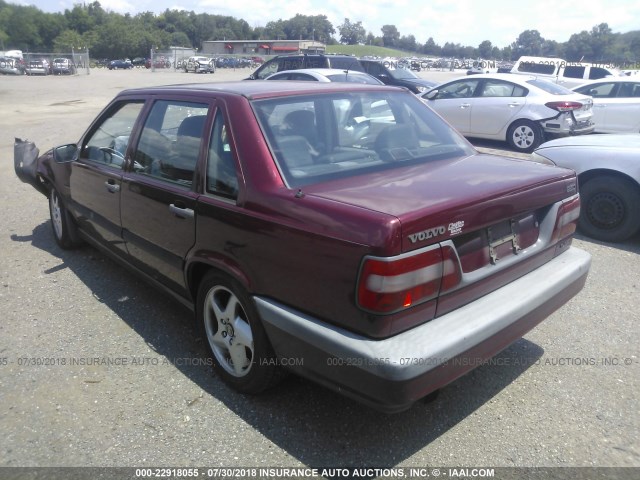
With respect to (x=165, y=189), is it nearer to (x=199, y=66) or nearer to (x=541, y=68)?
(x=541, y=68)

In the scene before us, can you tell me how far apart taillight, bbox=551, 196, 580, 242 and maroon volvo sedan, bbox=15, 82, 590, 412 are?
1 cm

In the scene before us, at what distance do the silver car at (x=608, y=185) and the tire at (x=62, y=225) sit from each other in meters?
4.47

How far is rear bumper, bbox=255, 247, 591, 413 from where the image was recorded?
2.28 metres

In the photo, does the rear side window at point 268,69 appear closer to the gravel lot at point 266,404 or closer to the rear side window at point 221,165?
the gravel lot at point 266,404

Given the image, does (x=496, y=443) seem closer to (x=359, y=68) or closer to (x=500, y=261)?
(x=500, y=261)

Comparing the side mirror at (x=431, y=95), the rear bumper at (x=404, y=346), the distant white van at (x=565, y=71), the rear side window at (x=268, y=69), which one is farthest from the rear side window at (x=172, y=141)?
the distant white van at (x=565, y=71)

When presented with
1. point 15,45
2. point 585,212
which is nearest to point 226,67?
point 15,45

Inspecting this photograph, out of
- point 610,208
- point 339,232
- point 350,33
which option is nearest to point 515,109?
point 610,208

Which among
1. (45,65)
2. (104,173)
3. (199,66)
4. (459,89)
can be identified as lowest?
(104,173)

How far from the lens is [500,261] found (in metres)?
2.77

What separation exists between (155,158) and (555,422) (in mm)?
2867

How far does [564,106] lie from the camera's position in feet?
33.3

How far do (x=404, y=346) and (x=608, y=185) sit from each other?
4241mm

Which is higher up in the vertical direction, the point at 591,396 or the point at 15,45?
the point at 15,45
